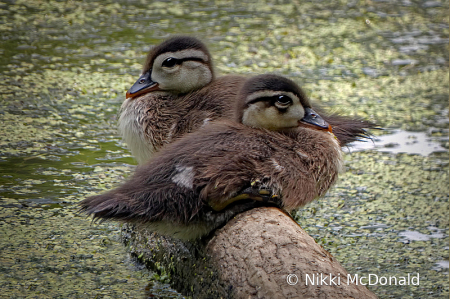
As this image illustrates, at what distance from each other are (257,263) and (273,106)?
3.39 feet

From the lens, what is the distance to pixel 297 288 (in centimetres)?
257

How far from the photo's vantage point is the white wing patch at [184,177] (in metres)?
3.05

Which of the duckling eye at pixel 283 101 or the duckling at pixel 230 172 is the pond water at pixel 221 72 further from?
the duckling eye at pixel 283 101

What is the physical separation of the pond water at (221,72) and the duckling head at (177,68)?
791 millimetres

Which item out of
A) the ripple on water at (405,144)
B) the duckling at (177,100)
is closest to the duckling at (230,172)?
the duckling at (177,100)

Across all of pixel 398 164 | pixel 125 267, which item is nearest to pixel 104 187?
pixel 125 267

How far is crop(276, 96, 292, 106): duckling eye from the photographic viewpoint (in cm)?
343

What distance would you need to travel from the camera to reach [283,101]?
3.46m

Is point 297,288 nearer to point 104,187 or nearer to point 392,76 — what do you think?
point 104,187

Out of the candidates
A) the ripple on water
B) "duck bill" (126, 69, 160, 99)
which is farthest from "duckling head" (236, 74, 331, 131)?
the ripple on water

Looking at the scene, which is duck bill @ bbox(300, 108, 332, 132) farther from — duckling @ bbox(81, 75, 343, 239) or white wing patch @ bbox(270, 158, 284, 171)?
white wing patch @ bbox(270, 158, 284, 171)

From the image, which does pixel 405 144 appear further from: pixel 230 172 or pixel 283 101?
pixel 230 172

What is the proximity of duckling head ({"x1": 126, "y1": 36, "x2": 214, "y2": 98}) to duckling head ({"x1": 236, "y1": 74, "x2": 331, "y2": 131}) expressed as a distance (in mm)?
701

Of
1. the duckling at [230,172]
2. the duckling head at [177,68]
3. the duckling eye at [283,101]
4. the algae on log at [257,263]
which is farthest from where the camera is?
the duckling head at [177,68]
